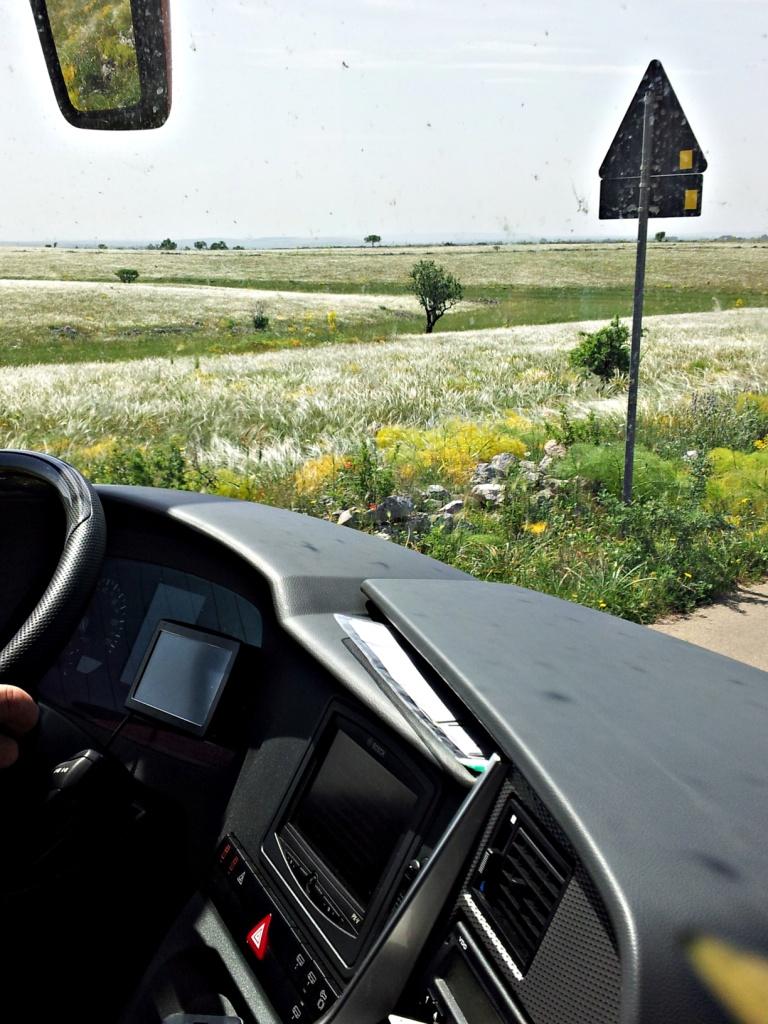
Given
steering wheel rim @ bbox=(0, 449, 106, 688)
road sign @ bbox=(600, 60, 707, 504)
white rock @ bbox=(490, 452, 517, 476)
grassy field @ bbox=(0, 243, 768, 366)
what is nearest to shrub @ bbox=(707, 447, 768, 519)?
white rock @ bbox=(490, 452, 517, 476)

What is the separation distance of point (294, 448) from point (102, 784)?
6762 mm

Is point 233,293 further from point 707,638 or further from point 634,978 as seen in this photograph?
point 634,978

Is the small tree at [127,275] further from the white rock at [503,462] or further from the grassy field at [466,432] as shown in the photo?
the white rock at [503,462]

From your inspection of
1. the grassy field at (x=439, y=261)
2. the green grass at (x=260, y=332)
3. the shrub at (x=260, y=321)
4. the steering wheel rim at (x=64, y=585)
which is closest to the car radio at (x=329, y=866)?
the steering wheel rim at (x=64, y=585)

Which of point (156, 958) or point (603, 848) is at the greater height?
point (603, 848)

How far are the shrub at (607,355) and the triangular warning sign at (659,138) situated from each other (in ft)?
22.7

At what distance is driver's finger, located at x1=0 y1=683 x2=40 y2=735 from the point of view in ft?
5.64

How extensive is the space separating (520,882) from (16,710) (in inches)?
38.0

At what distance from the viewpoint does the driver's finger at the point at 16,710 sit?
1719mm

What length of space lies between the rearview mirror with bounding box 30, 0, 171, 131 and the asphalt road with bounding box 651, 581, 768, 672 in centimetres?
381

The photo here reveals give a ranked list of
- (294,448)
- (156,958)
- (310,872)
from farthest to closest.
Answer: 1. (294,448)
2. (156,958)
3. (310,872)

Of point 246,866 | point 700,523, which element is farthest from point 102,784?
point 700,523

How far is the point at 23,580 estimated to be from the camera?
2318 millimetres

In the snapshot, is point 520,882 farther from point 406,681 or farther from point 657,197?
point 657,197
